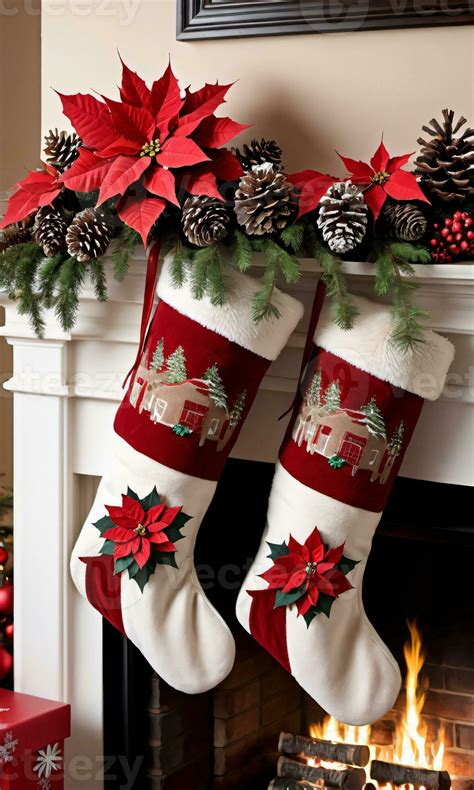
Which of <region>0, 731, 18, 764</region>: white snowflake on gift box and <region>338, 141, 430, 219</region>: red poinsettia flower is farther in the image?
<region>0, 731, 18, 764</region>: white snowflake on gift box

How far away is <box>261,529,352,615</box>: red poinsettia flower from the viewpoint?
1.32 metres

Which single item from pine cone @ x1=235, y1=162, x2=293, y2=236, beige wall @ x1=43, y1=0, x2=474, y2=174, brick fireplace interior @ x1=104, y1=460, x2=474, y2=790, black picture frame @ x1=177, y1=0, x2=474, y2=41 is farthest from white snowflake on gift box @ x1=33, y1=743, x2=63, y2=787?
black picture frame @ x1=177, y1=0, x2=474, y2=41

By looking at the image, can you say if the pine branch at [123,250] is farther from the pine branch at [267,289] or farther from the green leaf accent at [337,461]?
the green leaf accent at [337,461]

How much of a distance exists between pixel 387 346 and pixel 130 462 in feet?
1.42

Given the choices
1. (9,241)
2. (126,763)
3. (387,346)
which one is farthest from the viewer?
(126,763)

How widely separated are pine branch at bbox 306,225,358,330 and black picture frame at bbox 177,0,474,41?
0.37 m

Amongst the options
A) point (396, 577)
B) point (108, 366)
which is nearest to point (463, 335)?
point (396, 577)

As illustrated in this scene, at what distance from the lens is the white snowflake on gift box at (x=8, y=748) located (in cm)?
142

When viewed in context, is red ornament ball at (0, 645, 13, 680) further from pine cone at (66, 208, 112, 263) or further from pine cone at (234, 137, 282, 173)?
pine cone at (234, 137, 282, 173)

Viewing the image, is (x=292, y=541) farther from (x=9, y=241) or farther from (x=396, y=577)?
(x=9, y=241)

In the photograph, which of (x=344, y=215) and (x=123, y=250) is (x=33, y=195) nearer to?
(x=123, y=250)

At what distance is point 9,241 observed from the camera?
1.50 meters

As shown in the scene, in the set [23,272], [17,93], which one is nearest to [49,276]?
[23,272]

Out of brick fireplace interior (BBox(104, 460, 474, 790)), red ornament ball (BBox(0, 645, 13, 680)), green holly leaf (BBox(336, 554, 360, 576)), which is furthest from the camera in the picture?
red ornament ball (BBox(0, 645, 13, 680))
